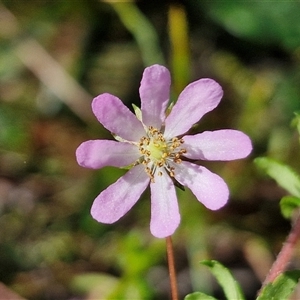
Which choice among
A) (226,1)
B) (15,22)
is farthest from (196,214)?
(15,22)

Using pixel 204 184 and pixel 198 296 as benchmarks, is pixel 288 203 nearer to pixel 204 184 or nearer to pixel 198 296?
pixel 204 184

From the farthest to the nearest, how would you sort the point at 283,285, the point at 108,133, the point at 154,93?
the point at 108,133, the point at 154,93, the point at 283,285

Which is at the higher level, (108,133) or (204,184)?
(108,133)

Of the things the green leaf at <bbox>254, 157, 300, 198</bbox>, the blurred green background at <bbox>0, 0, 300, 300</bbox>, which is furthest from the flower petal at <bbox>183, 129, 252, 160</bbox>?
the blurred green background at <bbox>0, 0, 300, 300</bbox>

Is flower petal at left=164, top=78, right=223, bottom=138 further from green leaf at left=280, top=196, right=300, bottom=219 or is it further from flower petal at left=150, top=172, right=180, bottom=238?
green leaf at left=280, top=196, right=300, bottom=219

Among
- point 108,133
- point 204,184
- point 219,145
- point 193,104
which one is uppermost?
point 108,133

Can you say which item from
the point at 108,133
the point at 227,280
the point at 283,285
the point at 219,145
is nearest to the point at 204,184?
the point at 219,145
